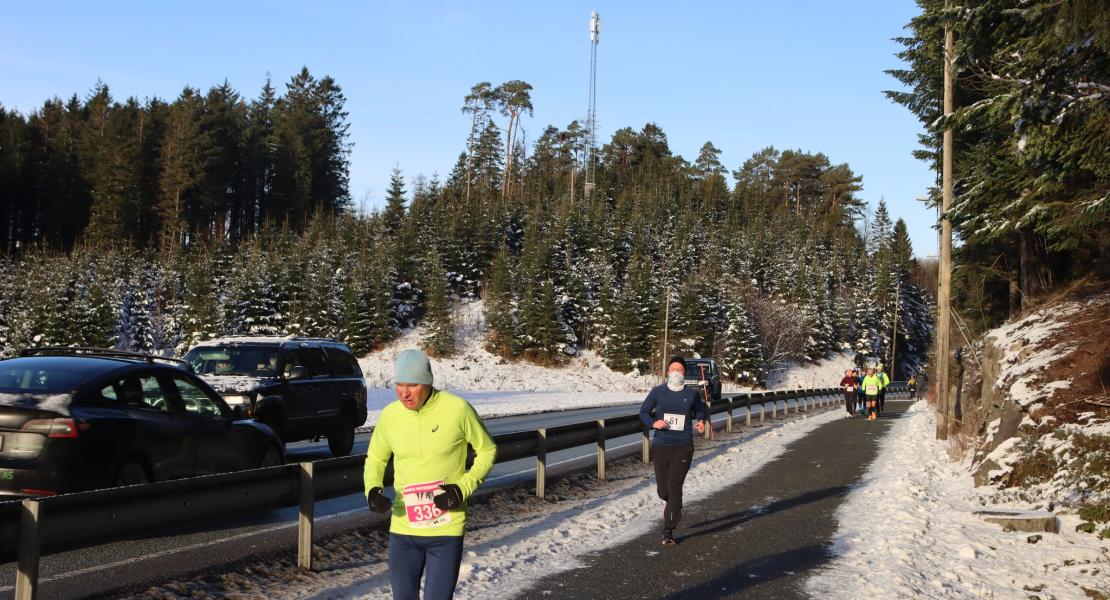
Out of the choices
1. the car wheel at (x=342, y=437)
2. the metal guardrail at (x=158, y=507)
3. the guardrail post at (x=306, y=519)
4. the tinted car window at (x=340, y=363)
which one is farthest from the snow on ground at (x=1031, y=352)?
the guardrail post at (x=306, y=519)

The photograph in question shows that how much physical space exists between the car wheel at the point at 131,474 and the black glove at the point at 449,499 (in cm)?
465

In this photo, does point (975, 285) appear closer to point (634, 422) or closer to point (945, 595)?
point (634, 422)

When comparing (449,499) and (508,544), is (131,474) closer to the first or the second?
(508,544)

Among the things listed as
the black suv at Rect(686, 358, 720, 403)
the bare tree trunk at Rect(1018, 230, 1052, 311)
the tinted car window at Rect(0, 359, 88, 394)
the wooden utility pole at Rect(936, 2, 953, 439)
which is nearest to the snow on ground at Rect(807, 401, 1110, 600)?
the tinted car window at Rect(0, 359, 88, 394)

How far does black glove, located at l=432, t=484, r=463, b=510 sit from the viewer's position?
15.4ft

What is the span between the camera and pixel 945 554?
9375 millimetres

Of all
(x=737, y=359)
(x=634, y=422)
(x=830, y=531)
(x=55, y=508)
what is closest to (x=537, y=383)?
(x=737, y=359)

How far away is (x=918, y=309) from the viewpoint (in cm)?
12500

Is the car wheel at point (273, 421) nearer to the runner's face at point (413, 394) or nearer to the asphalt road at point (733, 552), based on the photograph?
the asphalt road at point (733, 552)

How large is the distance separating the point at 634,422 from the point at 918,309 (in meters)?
118

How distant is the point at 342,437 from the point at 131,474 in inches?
282

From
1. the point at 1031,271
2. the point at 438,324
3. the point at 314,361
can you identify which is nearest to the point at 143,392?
the point at 314,361

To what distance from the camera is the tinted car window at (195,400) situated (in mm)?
9484

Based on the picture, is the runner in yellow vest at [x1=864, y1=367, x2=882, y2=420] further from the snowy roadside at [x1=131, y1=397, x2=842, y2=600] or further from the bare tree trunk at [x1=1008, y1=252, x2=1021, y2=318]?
the snowy roadside at [x1=131, y1=397, x2=842, y2=600]
